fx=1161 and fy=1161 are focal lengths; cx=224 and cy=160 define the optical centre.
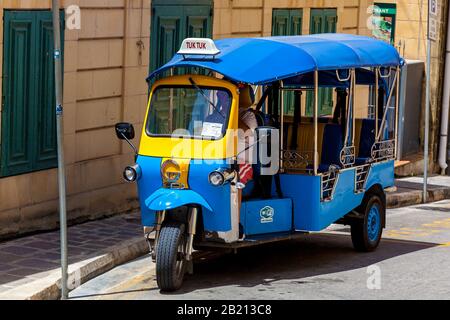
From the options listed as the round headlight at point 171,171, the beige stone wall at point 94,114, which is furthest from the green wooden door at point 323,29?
the round headlight at point 171,171

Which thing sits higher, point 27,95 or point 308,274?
point 27,95

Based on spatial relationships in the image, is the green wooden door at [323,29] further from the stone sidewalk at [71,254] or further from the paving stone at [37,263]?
the paving stone at [37,263]

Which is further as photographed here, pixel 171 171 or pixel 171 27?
pixel 171 27

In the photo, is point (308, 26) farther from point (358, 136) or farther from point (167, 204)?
point (167, 204)

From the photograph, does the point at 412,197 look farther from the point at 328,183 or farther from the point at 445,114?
the point at 328,183

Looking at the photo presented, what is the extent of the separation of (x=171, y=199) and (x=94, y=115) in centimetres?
427

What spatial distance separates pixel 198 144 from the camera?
12273 mm

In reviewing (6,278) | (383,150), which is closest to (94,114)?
(383,150)

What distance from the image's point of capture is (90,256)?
42.8 ft

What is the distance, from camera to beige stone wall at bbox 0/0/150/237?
46.7 ft

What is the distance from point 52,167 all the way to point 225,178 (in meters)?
3.57

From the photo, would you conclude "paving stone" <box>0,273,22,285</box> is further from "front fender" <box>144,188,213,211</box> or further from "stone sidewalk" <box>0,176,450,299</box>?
"front fender" <box>144,188,213,211</box>

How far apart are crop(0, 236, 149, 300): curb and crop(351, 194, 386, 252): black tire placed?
104 inches
